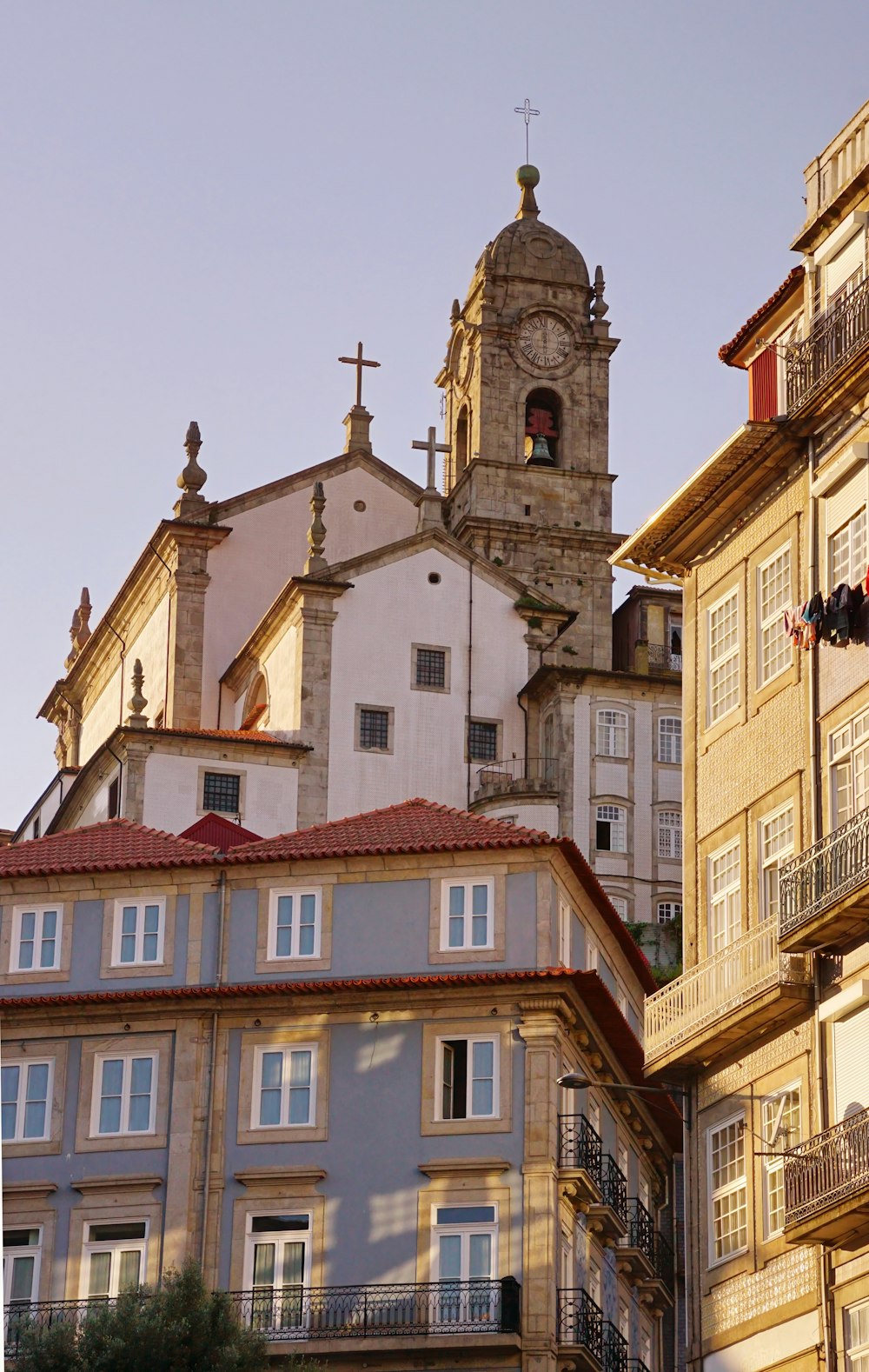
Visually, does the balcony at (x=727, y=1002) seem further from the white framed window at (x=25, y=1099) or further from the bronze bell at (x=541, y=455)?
the bronze bell at (x=541, y=455)

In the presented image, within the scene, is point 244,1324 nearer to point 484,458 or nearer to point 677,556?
point 677,556

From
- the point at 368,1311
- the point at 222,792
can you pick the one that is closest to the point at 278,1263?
the point at 368,1311

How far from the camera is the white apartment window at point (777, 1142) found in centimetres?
3086

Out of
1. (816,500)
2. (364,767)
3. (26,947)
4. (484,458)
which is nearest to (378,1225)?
(26,947)

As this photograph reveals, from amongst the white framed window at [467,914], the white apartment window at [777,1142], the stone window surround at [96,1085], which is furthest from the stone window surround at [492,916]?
the white apartment window at [777,1142]

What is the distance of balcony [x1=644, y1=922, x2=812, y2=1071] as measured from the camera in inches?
1219

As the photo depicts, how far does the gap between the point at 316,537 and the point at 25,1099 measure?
3543 cm

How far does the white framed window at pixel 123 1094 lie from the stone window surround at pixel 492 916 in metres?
4.87

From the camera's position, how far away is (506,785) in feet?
237

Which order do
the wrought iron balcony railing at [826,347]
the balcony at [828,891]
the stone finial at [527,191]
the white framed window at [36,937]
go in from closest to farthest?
the balcony at [828,891] < the wrought iron balcony railing at [826,347] < the white framed window at [36,937] < the stone finial at [527,191]

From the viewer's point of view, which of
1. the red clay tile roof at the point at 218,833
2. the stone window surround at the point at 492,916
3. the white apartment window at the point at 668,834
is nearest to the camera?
the stone window surround at the point at 492,916

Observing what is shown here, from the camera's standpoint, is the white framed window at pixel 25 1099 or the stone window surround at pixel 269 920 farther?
the stone window surround at pixel 269 920

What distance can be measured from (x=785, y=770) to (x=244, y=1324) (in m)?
12.9

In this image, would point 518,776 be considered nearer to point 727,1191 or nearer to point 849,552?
point 727,1191
